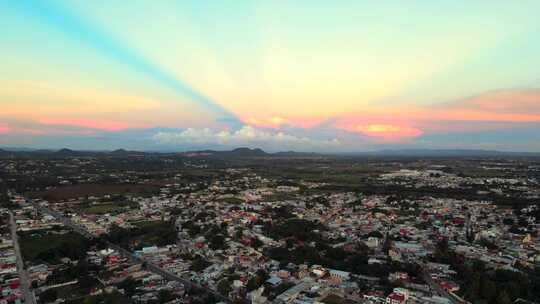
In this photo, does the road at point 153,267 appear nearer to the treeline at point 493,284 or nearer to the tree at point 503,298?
the treeline at point 493,284

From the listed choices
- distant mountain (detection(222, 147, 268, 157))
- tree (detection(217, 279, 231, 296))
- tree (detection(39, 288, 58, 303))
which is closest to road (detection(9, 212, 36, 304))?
Answer: tree (detection(39, 288, 58, 303))

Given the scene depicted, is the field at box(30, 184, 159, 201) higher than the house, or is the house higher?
the field at box(30, 184, 159, 201)

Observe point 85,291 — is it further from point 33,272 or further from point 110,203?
point 110,203

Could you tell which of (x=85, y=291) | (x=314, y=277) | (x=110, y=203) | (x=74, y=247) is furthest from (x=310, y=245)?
(x=110, y=203)

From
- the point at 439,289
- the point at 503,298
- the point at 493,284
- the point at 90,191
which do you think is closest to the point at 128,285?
the point at 439,289

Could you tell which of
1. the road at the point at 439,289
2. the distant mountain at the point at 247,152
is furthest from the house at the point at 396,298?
the distant mountain at the point at 247,152

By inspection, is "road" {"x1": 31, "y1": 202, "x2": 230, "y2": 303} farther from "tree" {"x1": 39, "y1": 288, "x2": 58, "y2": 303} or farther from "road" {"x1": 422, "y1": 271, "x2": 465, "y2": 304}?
"road" {"x1": 422, "y1": 271, "x2": 465, "y2": 304}

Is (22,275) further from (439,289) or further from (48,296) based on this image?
(439,289)

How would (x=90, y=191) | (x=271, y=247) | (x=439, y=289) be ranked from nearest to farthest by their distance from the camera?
(x=439, y=289), (x=271, y=247), (x=90, y=191)
